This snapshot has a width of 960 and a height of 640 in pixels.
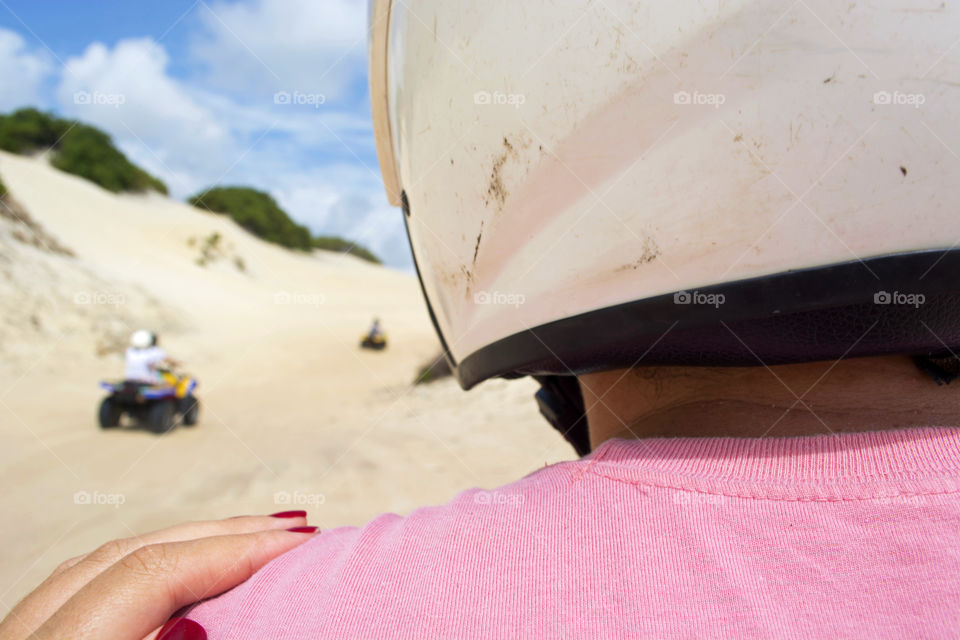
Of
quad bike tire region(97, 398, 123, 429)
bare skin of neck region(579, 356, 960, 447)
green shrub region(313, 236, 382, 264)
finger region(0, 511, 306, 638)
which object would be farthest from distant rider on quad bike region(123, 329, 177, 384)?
green shrub region(313, 236, 382, 264)

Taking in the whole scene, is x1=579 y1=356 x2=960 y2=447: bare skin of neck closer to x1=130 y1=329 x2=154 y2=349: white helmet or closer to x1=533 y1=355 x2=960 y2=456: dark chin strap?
x1=533 y1=355 x2=960 y2=456: dark chin strap

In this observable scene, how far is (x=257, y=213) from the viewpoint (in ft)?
125

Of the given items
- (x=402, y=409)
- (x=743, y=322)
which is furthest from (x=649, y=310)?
(x=402, y=409)

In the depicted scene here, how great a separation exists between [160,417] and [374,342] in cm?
651

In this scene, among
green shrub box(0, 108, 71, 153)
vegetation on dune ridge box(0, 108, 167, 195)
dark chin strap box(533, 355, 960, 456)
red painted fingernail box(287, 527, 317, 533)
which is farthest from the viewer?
vegetation on dune ridge box(0, 108, 167, 195)

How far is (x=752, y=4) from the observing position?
2.71 ft

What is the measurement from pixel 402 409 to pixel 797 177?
22.0 feet

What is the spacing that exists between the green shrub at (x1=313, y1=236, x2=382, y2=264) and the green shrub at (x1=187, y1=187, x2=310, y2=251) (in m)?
6.59


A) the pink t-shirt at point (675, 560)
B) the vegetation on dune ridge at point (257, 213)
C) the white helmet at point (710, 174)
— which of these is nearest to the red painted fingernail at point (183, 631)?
the pink t-shirt at point (675, 560)

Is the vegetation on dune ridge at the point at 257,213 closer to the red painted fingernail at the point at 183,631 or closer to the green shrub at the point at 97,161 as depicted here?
the green shrub at the point at 97,161

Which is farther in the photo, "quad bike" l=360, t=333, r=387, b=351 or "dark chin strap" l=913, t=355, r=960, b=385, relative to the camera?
"quad bike" l=360, t=333, r=387, b=351

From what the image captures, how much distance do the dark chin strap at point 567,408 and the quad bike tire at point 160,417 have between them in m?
5.86

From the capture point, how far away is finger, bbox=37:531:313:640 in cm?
71

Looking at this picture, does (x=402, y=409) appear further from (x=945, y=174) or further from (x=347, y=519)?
(x=945, y=174)
